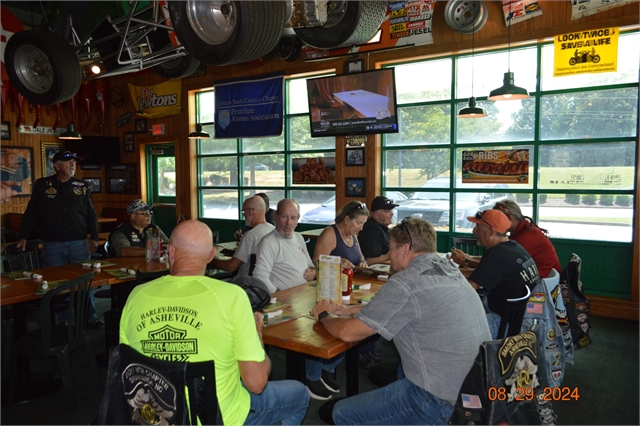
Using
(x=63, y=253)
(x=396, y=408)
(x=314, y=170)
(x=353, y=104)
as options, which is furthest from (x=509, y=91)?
(x=63, y=253)

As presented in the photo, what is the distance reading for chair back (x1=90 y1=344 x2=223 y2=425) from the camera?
61.8 inches

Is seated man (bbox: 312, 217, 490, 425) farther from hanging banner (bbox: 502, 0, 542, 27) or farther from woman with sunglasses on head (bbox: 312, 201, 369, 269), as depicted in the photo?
hanging banner (bbox: 502, 0, 542, 27)

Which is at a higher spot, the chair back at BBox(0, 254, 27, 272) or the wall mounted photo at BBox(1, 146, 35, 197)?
the wall mounted photo at BBox(1, 146, 35, 197)

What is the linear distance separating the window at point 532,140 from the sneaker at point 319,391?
407cm

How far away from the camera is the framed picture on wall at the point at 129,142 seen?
35.9 ft

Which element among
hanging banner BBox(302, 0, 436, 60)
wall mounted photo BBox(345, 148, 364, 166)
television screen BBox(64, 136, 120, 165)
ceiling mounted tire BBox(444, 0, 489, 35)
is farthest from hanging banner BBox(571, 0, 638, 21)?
television screen BBox(64, 136, 120, 165)

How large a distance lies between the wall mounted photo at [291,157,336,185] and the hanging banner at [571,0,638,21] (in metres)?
3.88

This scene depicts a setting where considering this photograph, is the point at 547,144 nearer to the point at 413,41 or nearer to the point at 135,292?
the point at 413,41

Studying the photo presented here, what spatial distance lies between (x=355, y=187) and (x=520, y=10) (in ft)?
10.8

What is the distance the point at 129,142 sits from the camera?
11.0 metres

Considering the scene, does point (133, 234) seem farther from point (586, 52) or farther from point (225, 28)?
point (586, 52)

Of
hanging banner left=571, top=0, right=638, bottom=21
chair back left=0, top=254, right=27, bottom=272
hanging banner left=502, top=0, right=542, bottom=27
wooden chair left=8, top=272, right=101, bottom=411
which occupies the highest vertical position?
hanging banner left=502, top=0, right=542, bottom=27

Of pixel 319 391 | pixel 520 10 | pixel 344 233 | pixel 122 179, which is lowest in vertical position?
pixel 319 391

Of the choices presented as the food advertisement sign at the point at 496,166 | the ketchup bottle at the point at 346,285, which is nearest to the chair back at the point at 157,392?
the ketchup bottle at the point at 346,285
